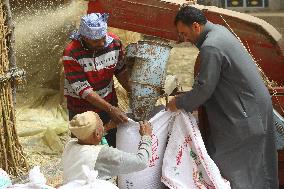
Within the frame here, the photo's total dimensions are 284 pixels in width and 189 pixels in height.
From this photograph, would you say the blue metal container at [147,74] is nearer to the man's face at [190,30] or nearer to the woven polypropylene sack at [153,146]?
the woven polypropylene sack at [153,146]

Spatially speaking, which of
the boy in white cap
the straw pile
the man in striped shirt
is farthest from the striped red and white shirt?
the boy in white cap

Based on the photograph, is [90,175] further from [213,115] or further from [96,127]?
[213,115]

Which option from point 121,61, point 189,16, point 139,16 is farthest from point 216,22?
point 189,16

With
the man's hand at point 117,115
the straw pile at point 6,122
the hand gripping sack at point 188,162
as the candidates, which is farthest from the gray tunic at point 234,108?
the straw pile at point 6,122

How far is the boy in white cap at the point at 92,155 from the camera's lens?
348 centimetres

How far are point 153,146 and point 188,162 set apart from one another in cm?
31

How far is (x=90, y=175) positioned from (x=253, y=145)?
1.52m

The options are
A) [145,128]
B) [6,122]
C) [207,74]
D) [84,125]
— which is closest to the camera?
[84,125]

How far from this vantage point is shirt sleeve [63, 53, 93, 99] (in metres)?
4.52

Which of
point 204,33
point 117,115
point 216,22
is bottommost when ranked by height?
point 117,115

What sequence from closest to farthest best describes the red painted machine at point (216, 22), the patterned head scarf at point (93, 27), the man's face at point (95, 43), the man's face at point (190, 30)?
the man's face at point (190, 30) < the patterned head scarf at point (93, 27) < the man's face at point (95, 43) < the red painted machine at point (216, 22)

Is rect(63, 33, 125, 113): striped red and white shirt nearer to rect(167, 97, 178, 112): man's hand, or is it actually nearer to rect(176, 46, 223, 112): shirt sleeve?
rect(167, 97, 178, 112): man's hand

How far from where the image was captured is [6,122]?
17.4ft

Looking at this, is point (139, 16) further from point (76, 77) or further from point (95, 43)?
point (76, 77)
